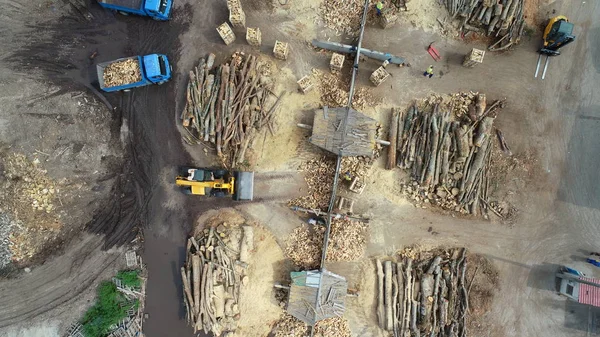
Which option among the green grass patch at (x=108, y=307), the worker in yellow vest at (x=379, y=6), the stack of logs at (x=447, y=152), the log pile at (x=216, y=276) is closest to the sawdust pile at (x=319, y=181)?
the stack of logs at (x=447, y=152)

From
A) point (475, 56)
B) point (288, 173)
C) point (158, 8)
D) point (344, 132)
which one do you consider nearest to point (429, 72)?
point (475, 56)

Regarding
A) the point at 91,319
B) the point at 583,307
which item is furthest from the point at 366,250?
the point at 91,319

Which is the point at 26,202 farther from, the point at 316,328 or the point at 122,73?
the point at 316,328

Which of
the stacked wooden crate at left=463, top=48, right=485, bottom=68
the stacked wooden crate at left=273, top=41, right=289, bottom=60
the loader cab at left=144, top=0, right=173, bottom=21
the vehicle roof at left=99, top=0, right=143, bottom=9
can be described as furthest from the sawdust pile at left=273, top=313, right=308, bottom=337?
the vehicle roof at left=99, top=0, right=143, bottom=9

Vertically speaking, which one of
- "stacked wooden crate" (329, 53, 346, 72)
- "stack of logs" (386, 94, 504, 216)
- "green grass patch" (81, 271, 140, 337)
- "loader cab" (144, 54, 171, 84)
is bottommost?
"green grass patch" (81, 271, 140, 337)

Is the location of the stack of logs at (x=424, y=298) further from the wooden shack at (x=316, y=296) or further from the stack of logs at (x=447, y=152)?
the stack of logs at (x=447, y=152)

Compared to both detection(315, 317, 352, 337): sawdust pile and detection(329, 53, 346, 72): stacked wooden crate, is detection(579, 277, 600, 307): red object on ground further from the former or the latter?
detection(329, 53, 346, 72): stacked wooden crate

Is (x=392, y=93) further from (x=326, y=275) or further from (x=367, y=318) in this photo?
(x=367, y=318)
